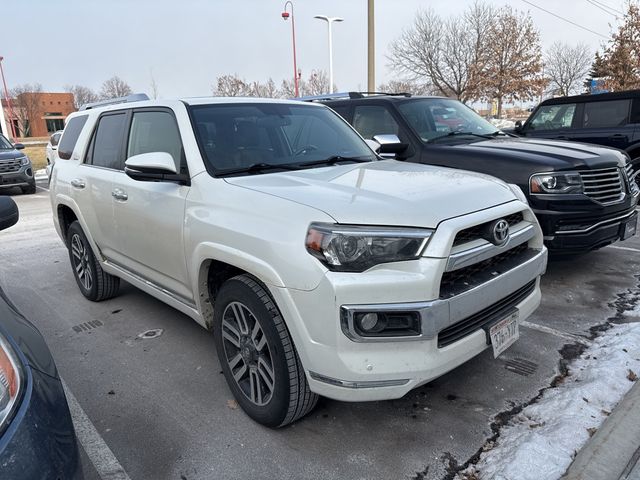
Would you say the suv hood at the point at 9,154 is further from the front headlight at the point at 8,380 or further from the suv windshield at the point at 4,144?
the front headlight at the point at 8,380

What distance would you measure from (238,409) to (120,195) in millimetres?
1952

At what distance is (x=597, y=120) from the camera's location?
8031mm

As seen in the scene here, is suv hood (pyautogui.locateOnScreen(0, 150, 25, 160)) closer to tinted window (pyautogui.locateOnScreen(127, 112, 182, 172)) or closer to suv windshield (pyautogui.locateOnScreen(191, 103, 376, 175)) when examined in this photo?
tinted window (pyautogui.locateOnScreen(127, 112, 182, 172))

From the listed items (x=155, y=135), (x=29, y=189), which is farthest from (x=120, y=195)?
(x=29, y=189)

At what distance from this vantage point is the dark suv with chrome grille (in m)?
13.0

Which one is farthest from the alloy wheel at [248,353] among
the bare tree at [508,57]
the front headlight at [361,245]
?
the bare tree at [508,57]

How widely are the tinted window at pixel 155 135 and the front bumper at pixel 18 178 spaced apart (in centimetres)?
1134

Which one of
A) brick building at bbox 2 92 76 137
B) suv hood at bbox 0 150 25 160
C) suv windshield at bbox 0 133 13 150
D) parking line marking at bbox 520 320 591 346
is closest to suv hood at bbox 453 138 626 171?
parking line marking at bbox 520 320 591 346

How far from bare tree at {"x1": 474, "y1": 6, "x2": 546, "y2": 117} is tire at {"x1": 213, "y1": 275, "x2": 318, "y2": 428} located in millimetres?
31419

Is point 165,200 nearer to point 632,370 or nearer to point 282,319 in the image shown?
point 282,319

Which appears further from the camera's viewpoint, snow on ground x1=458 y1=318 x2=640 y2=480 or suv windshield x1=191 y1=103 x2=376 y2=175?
suv windshield x1=191 y1=103 x2=376 y2=175

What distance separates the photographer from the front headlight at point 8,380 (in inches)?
56.0

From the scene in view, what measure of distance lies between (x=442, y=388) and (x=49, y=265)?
556 cm

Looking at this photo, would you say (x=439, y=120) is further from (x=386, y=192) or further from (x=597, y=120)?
(x=597, y=120)
